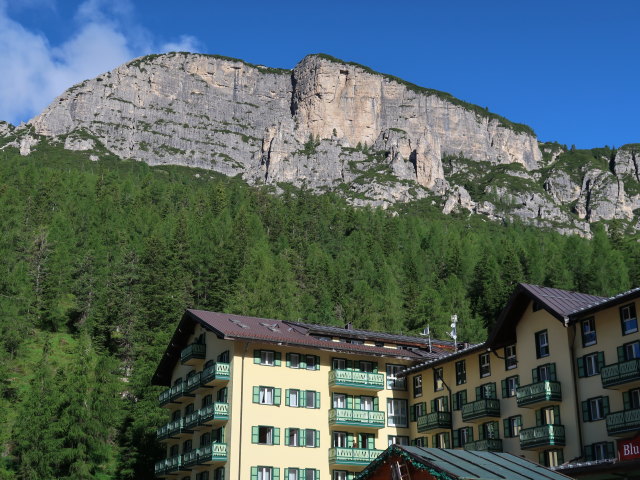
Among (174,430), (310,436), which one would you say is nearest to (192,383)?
(174,430)

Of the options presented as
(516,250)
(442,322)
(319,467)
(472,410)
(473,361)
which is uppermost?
(516,250)

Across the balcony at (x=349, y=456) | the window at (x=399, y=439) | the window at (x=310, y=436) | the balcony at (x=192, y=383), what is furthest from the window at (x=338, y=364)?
the balcony at (x=192, y=383)

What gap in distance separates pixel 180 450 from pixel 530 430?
3095cm

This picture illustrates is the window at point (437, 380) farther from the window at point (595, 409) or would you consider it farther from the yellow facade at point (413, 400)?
the window at point (595, 409)

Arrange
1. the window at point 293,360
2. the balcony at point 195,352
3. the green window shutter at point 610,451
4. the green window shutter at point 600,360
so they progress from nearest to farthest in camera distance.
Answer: the green window shutter at point 610,451 → the green window shutter at point 600,360 → the window at point 293,360 → the balcony at point 195,352

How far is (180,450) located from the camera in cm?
6338

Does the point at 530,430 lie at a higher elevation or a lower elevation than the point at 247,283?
lower

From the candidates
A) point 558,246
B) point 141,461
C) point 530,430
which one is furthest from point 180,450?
point 558,246

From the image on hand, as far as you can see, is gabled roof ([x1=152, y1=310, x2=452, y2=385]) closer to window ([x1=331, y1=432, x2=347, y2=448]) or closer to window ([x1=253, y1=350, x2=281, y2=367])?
window ([x1=253, y1=350, x2=281, y2=367])

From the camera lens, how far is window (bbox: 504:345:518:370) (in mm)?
51375

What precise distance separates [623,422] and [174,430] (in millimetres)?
35742

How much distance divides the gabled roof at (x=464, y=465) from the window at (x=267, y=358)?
109 feet

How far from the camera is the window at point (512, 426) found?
50.0m

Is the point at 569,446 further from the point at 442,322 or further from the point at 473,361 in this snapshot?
the point at 442,322
